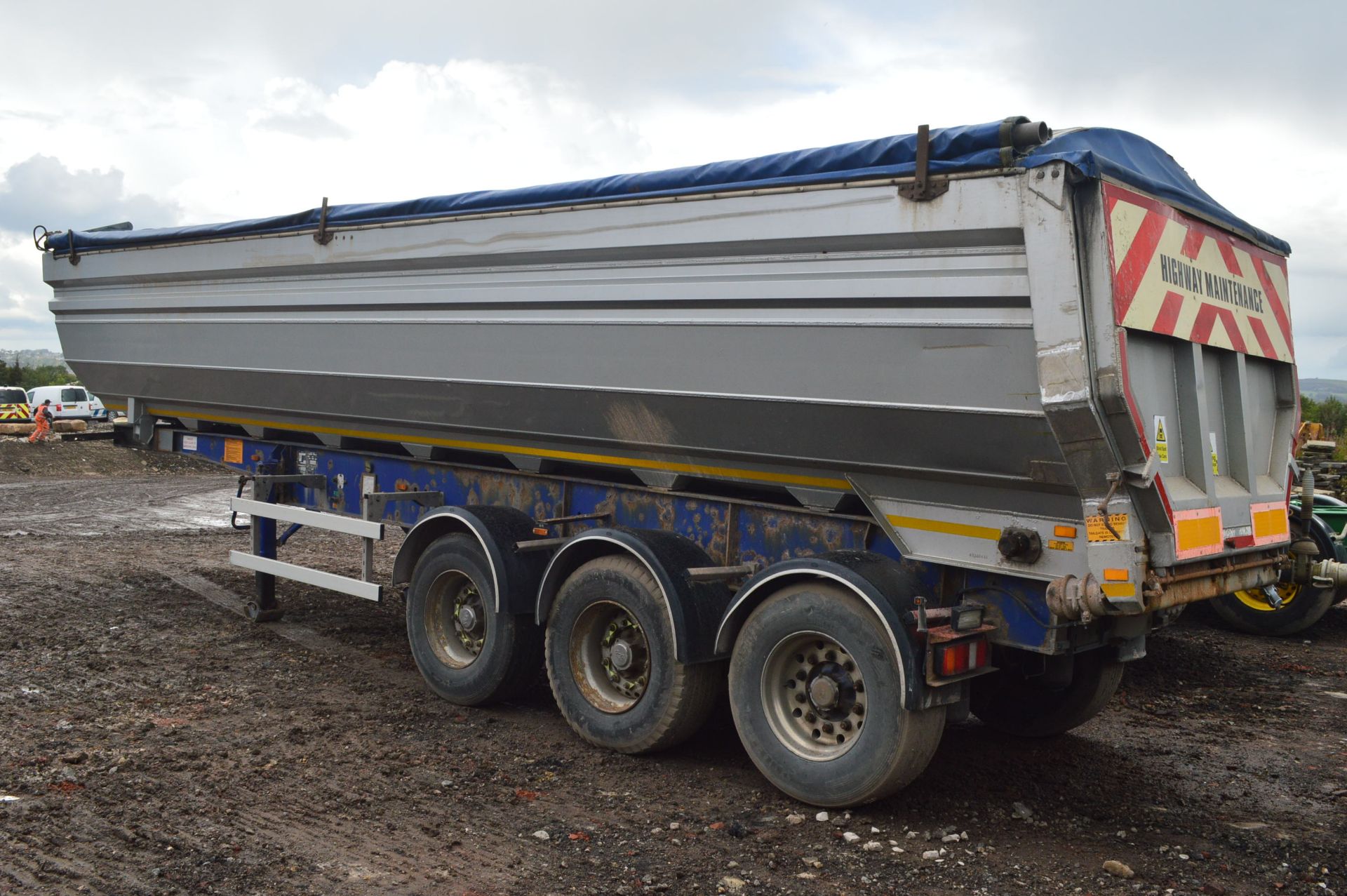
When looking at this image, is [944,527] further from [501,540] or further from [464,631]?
[464,631]

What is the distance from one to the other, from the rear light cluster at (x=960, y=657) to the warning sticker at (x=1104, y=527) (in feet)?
2.21

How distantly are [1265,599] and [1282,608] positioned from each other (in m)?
0.14

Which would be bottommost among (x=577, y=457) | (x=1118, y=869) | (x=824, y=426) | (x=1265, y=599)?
(x=1118, y=869)

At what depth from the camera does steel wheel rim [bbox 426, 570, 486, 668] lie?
20.3ft

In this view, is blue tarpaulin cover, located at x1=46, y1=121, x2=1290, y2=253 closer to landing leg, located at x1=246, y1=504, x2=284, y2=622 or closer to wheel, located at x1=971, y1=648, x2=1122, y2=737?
wheel, located at x1=971, y1=648, x2=1122, y2=737

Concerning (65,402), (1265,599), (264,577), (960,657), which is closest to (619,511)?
(960,657)

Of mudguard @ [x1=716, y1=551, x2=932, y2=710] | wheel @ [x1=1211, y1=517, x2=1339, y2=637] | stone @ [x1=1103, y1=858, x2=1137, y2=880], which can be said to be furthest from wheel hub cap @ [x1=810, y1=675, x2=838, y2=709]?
wheel @ [x1=1211, y1=517, x2=1339, y2=637]

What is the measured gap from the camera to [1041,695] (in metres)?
5.53

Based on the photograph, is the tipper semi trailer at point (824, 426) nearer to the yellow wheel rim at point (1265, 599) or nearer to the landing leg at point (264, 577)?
the landing leg at point (264, 577)

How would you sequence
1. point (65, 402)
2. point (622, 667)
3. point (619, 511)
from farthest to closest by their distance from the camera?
point (65, 402), point (619, 511), point (622, 667)

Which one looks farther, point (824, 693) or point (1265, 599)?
point (1265, 599)

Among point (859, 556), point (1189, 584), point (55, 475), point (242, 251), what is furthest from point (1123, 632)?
point (55, 475)

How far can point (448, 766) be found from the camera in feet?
16.7

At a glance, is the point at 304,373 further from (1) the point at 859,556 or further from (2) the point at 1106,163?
(2) the point at 1106,163
